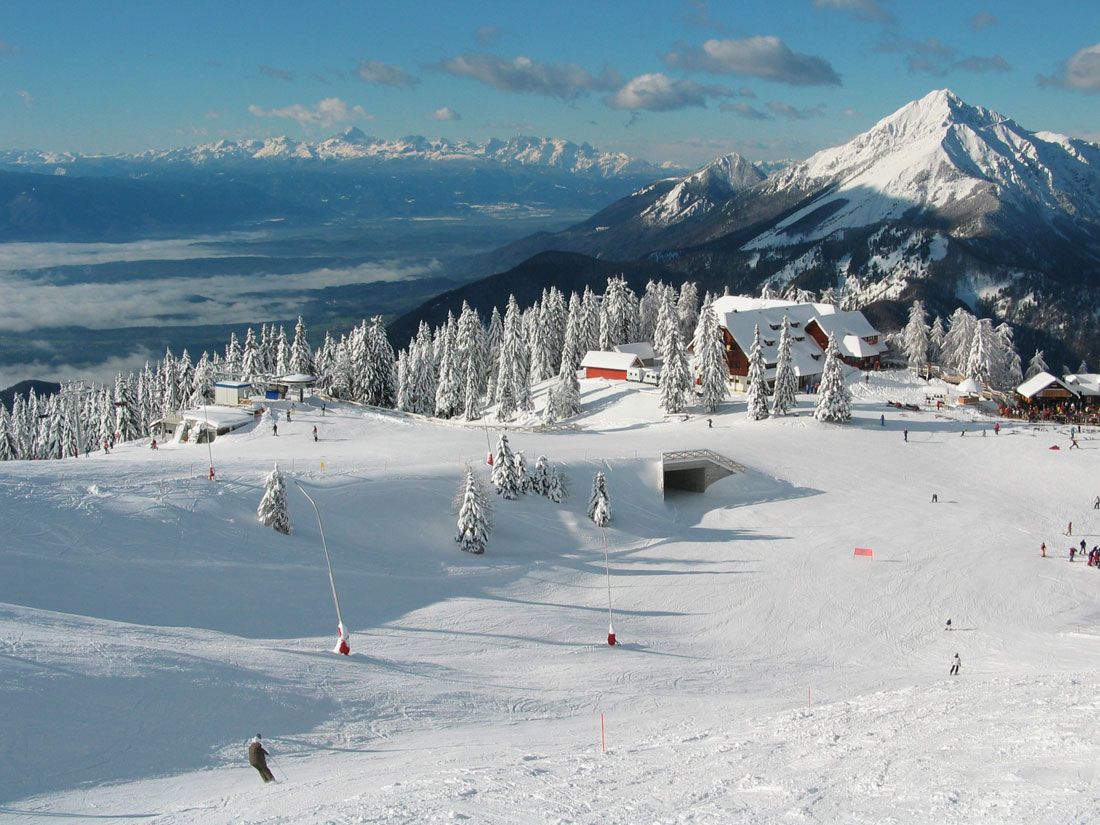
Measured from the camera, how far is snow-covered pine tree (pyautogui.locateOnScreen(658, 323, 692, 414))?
252 ft

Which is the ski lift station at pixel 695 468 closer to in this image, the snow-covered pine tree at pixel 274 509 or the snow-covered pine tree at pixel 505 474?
the snow-covered pine tree at pixel 505 474

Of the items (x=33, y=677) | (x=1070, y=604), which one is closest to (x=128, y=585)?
(x=33, y=677)

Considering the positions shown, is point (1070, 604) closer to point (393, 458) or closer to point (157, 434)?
point (393, 458)

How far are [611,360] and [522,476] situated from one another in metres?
45.0

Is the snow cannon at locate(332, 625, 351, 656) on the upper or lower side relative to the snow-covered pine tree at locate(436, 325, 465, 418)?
lower

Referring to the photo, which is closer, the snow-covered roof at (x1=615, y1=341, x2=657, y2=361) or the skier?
the skier

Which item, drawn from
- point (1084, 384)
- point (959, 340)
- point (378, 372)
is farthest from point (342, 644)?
point (959, 340)

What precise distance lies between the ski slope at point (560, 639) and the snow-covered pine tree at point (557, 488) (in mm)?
1223

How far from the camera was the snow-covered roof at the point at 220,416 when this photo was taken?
7238 centimetres

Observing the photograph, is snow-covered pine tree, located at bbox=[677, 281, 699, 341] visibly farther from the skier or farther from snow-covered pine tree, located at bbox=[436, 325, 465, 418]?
the skier

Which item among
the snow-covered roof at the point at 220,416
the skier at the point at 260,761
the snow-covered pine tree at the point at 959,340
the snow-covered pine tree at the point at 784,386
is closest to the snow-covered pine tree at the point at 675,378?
the snow-covered pine tree at the point at 784,386

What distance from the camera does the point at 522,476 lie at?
2041 inches

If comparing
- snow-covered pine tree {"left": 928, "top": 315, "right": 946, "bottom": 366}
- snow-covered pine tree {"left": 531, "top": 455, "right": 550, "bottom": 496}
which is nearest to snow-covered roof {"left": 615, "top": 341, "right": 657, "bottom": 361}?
snow-covered pine tree {"left": 928, "top": 315, "right": 946, "bottom": 366}

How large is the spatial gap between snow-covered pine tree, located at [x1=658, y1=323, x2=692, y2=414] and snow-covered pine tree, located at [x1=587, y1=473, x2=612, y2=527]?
27.8m
